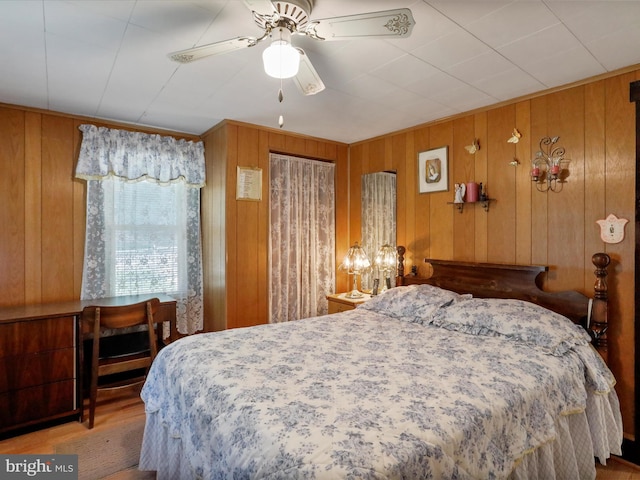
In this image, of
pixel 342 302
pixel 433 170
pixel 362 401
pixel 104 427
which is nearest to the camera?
pixel 362 401

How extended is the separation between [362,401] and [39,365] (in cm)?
238

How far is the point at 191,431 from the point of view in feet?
4.81

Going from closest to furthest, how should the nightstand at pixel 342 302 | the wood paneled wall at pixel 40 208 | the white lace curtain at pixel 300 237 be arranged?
the wood paneled wall at pixel 40 208 < the nightstand at pixel 342 302 < the white lace curtain at pixel 300 237

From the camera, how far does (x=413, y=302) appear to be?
2676mm

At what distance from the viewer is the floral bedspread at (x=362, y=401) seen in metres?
1.08

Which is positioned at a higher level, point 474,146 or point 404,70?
point 404,70

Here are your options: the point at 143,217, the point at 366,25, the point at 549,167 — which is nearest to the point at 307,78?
the point at 366,25

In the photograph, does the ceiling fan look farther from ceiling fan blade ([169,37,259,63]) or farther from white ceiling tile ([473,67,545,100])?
white ceiling tile ([473,67,545,100])

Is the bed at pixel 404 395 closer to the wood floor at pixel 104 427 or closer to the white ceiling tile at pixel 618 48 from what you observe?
the wood floor at pixel 104 427

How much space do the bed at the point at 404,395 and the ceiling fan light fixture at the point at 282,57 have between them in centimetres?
134

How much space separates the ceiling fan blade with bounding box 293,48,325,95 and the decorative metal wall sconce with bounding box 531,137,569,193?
1.69 m

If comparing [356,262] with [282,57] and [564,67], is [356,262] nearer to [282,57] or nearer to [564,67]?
[564,67]

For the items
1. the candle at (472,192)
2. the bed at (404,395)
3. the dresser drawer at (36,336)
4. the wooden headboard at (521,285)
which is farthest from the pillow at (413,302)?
the dresser drawer at (36,336)

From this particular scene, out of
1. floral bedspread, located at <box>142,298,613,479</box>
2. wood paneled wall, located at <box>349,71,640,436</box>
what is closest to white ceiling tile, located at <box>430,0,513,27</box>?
wood paneled wall, located at <box>349,71,640,436</box>
